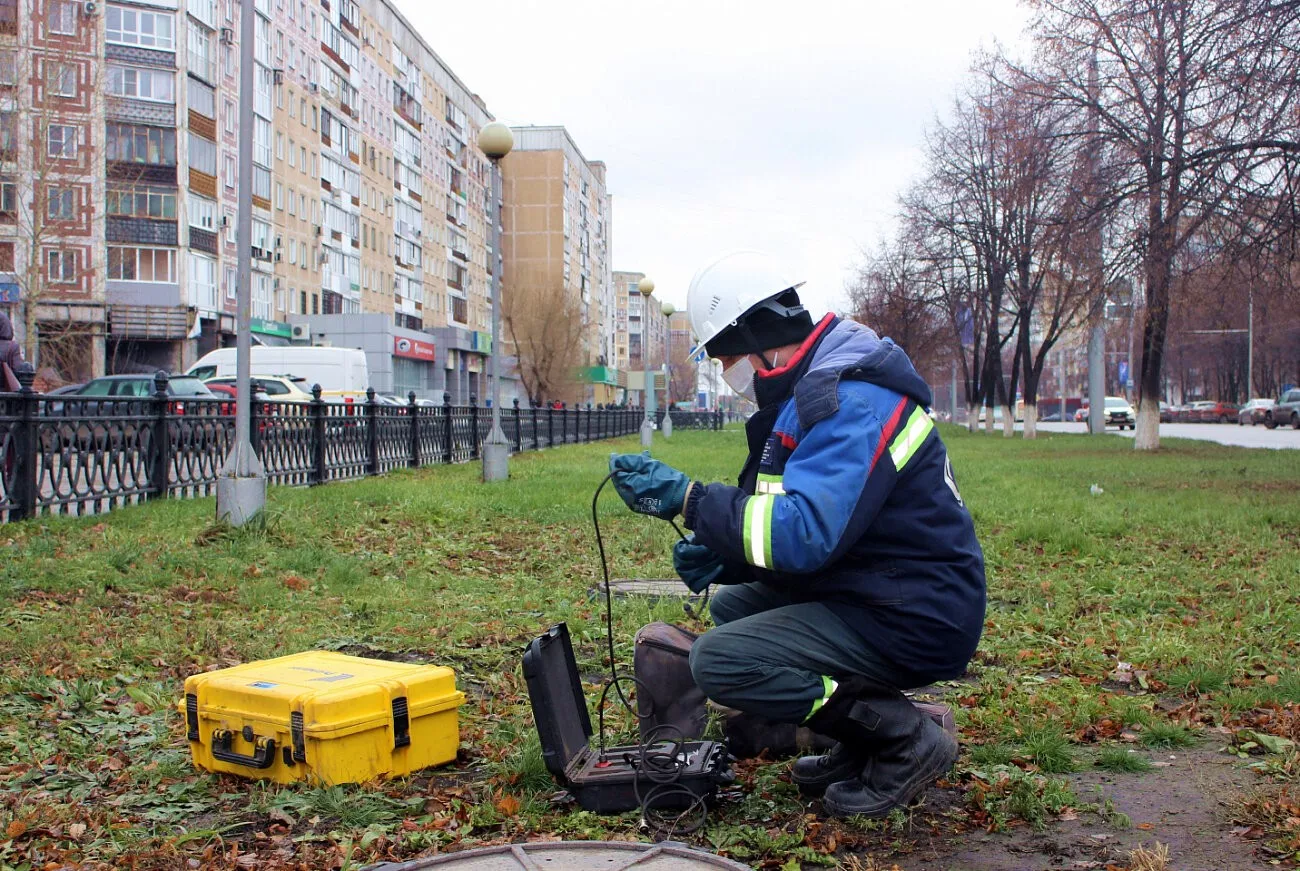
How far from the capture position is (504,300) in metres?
74.6

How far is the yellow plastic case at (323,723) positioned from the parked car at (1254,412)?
64.9 m

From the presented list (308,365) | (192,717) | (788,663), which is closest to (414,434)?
(308,365)

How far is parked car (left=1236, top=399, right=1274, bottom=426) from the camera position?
64.1 m

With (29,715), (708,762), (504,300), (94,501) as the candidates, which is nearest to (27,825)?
(29,715)

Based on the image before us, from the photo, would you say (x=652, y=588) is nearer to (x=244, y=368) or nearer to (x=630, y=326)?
(x=244, y=368)

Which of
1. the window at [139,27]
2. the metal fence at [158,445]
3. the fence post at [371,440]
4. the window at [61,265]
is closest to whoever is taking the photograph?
the metal fence at [158,445]

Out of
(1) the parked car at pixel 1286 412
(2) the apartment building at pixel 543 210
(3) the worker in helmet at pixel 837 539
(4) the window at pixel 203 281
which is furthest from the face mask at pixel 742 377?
(2) the apartment building at pixel 543 210

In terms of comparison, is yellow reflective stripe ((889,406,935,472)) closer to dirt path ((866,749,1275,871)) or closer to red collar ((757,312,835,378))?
red collar ((757,312,835,378))

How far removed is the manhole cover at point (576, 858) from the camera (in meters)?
3.20

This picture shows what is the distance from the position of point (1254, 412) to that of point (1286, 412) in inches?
346

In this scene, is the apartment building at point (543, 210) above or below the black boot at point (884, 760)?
above

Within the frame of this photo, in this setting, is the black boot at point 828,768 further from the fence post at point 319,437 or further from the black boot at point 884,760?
the fence post at point 319,437

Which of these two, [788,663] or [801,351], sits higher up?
[801,351]

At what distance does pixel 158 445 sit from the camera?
12875mm
